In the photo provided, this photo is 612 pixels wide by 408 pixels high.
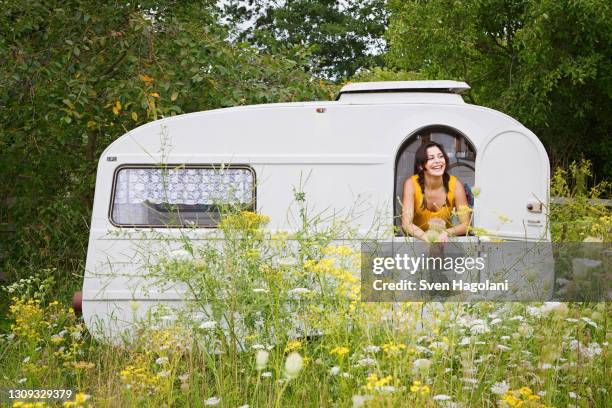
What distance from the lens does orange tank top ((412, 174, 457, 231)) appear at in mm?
7188

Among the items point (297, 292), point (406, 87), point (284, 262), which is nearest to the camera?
point (297, 292)

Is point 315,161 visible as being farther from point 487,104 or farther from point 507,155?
point 487,104

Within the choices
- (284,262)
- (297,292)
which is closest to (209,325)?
(297,292)

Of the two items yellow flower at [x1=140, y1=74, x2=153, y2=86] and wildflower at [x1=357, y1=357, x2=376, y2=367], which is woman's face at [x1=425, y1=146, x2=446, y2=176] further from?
yellow flower at [x1=140, y1=74, x2=153, y2=86]

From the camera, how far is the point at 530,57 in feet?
53.6

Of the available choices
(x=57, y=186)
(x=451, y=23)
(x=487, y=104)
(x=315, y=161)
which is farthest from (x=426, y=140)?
(x=487, y=104)

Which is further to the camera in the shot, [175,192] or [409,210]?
[175,192]

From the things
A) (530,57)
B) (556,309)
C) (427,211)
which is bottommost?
(556,309)

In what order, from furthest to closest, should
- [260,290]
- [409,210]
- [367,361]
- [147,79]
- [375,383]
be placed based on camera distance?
[147,79], [409,210], [260,290], [367,361], [375,383]

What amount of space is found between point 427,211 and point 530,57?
1011cm

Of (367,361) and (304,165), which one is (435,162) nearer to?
(304,165)

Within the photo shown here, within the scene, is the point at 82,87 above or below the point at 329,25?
below

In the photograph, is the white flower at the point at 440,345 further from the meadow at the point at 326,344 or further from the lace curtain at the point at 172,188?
the lace curtain at the point at 172,188

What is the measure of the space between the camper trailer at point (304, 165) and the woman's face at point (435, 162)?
79 mm
